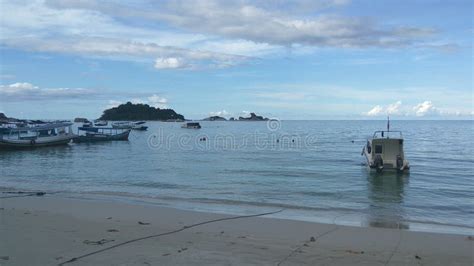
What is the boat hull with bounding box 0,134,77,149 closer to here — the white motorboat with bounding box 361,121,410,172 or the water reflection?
the white motorboat with bounding box 361,121,410,172

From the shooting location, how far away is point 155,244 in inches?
346

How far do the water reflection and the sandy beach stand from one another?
2.37m

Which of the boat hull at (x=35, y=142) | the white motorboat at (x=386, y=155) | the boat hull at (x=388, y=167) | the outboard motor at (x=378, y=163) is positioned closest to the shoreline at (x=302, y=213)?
the outboard motor at (x=378, y=163)

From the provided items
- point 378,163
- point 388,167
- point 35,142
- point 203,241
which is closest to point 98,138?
point 35,142

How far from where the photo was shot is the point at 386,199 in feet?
64.6

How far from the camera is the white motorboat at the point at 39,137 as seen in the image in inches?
2135

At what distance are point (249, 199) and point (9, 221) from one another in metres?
9.80

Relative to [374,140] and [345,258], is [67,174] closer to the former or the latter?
[374,140]

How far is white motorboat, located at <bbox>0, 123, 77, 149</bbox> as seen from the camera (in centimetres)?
5422

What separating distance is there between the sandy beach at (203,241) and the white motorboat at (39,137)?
4521 centimetres

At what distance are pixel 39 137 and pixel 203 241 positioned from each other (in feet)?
182

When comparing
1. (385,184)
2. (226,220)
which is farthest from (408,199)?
(226,220)

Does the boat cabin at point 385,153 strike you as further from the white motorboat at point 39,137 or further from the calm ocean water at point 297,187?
the white motorboat at point 39,137

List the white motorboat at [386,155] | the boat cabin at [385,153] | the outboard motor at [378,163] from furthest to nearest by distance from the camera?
the boat cabin at [385,153], the white motorboat at [386,155], the outboard motor at [378,163]
